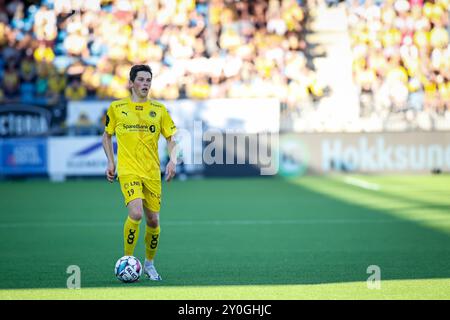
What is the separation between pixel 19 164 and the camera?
23.5 meters

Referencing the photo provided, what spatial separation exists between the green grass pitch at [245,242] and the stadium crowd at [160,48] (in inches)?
242

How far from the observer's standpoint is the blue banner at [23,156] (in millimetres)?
23344

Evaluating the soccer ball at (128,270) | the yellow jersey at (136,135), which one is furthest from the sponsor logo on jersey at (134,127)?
the soccer ball at (128,270)

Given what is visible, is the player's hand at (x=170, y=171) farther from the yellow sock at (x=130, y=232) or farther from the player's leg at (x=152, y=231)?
the yellow sock at (x=130, y=232)

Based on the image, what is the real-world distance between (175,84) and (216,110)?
3.13 meters

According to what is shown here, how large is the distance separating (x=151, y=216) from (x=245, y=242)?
3.22 meters

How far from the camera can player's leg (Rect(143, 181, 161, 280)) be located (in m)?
7.84

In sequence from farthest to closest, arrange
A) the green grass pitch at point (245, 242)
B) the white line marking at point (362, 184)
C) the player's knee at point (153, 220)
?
1. the white line marking at point (362, 184)
2. the player's knee at point (153, 220)
3. the green grass pitch at point (245, 242)

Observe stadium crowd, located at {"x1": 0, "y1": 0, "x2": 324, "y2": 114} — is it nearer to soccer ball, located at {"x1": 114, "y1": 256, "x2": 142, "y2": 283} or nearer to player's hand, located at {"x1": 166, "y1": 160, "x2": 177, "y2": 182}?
player's hand, located at {"x1": 166, "y1": 160, "x2": 177, "y2": 182}

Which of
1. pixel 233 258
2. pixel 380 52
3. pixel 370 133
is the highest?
pixel 380 52

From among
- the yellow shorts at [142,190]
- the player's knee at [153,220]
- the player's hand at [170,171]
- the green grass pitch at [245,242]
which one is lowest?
the green grass pitch at [245,242]
